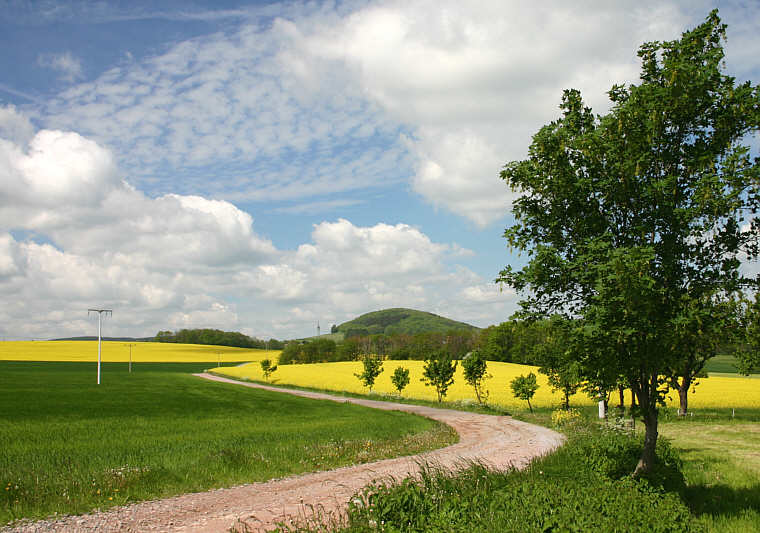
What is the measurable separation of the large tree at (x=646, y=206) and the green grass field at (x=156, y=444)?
32.5 feet

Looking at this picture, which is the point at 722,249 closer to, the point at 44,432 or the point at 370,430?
the point at 370,430

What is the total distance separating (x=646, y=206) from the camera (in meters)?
9.48

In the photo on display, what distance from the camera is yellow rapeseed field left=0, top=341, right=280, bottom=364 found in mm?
102188

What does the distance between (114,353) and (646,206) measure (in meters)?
125

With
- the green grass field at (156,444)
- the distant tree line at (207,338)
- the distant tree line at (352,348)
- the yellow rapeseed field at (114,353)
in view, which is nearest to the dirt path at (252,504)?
the green grass field at (156,444)

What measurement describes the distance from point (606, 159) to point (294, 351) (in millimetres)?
117340

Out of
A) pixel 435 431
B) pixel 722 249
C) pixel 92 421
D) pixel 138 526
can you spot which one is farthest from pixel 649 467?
pixel 92 421

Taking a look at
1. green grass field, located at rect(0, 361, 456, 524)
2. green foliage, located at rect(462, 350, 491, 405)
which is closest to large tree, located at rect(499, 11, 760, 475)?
green grass field, located at rect(0, 361, 456, 524)

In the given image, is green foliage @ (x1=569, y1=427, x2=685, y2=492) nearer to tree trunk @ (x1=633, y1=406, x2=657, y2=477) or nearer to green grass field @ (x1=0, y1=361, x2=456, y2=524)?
tree trunk @ (x1=633, y1=406, x2=657, y2=477)

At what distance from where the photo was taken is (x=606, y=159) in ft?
31.8

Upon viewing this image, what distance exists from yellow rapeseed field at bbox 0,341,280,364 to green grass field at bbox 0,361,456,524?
255 ft

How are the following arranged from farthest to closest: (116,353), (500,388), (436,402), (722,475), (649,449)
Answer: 1. (116,353)
2. (500,388)
3. (436,402)
4. (722,475)
5. (649,449)

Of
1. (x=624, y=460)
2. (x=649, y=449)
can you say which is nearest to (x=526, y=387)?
(x=624, y=460)

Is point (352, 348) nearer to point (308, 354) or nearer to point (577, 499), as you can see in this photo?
point (308, 354)
